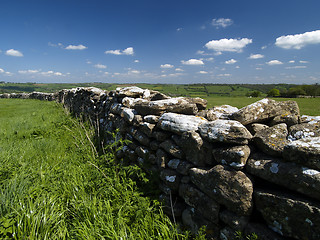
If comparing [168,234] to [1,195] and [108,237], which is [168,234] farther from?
[1,195]

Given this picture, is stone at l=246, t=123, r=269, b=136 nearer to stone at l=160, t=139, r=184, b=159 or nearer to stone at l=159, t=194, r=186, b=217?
stone at l=160, t=139, r=184, b=159

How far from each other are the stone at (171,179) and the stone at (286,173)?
4.19 ft

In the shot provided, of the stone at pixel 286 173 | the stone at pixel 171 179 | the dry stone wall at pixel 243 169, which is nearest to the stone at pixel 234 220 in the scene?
the dry stone wall at pixel 243 169

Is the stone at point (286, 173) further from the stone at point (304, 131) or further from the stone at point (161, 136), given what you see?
the stone at point (161, 136)

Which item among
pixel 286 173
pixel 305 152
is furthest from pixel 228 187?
pixel 305 152

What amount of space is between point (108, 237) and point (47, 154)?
143 inches

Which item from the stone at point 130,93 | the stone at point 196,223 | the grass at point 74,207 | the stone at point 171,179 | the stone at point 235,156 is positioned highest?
the stone at point 130,93

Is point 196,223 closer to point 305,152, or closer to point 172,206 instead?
point 172,206

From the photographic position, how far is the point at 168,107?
3922 mm

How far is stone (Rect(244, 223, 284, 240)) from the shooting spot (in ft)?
6.57

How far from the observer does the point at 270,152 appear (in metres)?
2.13

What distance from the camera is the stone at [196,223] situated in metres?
2.48

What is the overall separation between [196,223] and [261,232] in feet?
3.12

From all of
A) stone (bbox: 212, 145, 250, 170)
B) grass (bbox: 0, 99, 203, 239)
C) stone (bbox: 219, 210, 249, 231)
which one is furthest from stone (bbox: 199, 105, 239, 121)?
grass (bbox: 0, 99, 203, 239)
